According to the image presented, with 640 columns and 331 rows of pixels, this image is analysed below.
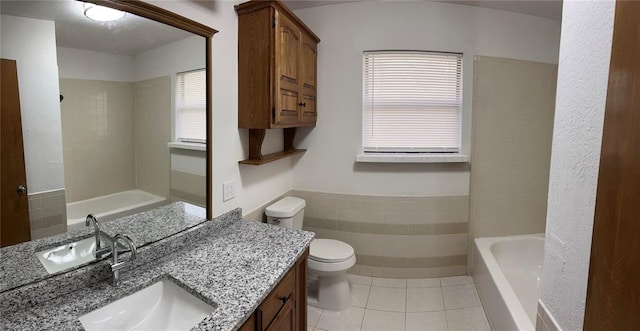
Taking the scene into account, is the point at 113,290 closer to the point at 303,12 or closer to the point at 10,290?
the point at 10,290

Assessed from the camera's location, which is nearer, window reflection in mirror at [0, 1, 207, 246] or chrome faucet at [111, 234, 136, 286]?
window reflection in mirror at [0, 1, 207, 246]

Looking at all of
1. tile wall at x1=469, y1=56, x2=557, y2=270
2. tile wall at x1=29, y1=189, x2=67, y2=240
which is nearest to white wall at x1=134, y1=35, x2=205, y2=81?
tile wall at x1=29, y1=189, x2=67, y2=240

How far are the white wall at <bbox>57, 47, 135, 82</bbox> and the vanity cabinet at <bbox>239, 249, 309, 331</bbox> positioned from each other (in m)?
1.04

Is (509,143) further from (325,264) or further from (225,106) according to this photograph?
(225,106)

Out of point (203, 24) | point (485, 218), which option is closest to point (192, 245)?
point (203, 24)

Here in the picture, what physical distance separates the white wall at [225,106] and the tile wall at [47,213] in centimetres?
72

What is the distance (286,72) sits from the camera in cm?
196

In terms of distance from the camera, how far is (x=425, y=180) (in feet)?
8.63

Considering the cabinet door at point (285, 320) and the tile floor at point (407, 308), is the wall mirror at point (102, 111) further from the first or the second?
the tile floor at point (407, 308)

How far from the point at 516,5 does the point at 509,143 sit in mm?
1111

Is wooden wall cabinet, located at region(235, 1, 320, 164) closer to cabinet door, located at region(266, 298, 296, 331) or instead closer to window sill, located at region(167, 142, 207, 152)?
window sill, located at region(167, 142, 207, 152)

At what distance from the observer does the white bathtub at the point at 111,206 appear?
3.58 ft

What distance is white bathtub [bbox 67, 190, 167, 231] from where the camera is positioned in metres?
1.09

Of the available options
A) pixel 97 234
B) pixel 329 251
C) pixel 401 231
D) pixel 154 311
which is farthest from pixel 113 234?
pixel 401 231
